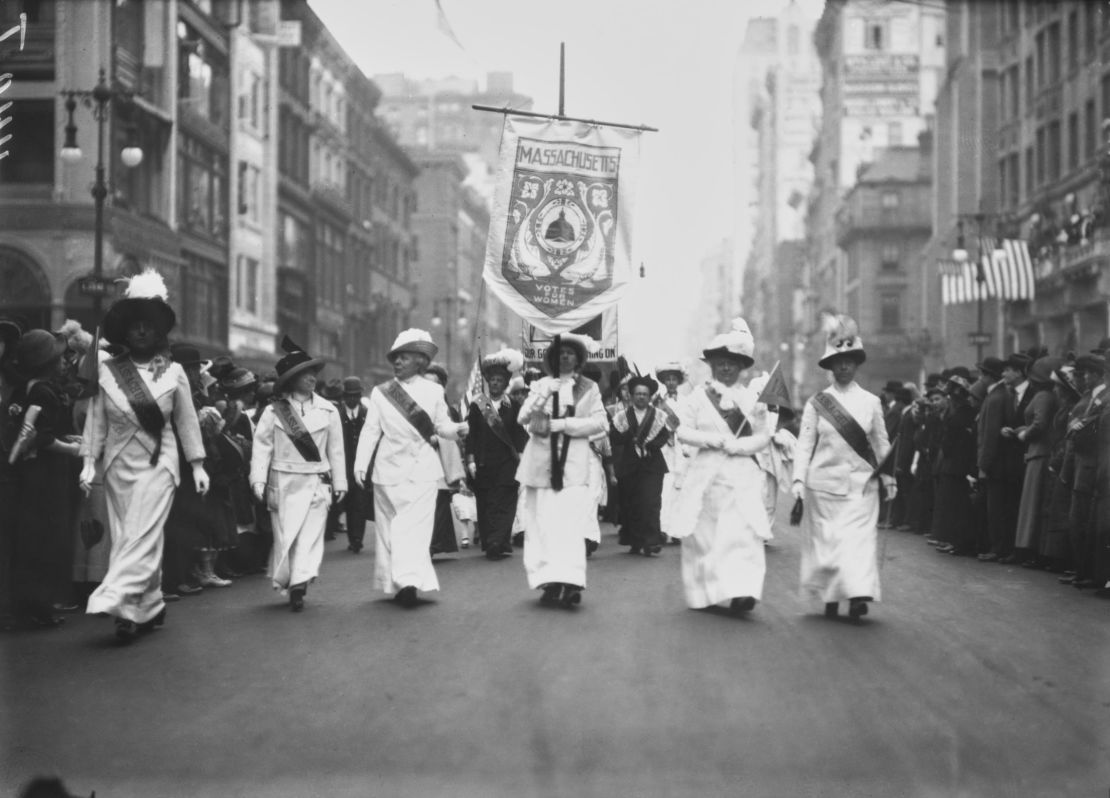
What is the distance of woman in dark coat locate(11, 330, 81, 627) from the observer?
9.84 m

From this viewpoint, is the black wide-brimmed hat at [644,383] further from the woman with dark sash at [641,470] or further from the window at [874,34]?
the window at [874,34]

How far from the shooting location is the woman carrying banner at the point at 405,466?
36.1 ft

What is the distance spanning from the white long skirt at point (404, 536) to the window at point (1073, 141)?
1001 inches

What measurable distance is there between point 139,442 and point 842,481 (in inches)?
182

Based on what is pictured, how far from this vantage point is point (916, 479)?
19.8 m

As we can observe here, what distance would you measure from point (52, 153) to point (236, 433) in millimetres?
15591

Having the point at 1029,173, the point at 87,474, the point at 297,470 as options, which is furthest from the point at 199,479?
the point at 1029,173

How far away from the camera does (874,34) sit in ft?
290

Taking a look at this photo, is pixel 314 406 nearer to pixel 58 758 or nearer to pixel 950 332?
pixel 58 758

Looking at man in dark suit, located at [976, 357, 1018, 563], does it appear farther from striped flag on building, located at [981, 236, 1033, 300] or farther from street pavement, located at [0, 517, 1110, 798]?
striped flag on building, located at [981, 236, 1033, 300]

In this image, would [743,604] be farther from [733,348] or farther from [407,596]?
[407,596]

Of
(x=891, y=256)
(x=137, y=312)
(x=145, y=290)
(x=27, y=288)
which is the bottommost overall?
(x=137, y=312)

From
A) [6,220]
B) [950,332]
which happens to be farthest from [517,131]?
[950,332]

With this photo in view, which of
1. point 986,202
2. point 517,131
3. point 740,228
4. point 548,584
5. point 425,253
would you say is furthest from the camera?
point 740,228
